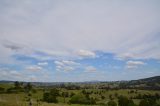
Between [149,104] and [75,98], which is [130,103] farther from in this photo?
[75,98]

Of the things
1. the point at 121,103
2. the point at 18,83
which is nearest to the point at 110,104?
the point at 121,103

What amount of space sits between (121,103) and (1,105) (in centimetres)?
9398

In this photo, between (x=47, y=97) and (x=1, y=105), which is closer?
(x=1, y=105)

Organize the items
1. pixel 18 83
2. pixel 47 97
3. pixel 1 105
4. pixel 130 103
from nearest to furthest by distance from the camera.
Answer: pixel 1 105, pixel 130 103, pixel 47 97, pixel 18 83

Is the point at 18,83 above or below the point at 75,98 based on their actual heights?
above

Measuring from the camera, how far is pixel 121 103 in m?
127

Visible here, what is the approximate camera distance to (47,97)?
5074 inches

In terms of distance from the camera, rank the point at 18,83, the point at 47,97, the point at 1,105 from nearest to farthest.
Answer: the point at 1,105 < the point at 47,97 < the point at 18,83

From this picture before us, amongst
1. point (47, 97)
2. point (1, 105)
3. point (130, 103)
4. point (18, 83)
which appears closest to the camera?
point (1, 105)

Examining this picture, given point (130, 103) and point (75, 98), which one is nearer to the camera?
point (130, 103)

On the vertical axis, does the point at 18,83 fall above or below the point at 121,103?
above

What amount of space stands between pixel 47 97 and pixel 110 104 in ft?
119

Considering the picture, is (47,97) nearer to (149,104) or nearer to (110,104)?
(110,104)

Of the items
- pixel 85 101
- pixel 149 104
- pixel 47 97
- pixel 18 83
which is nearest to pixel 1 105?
pixel 47 97
